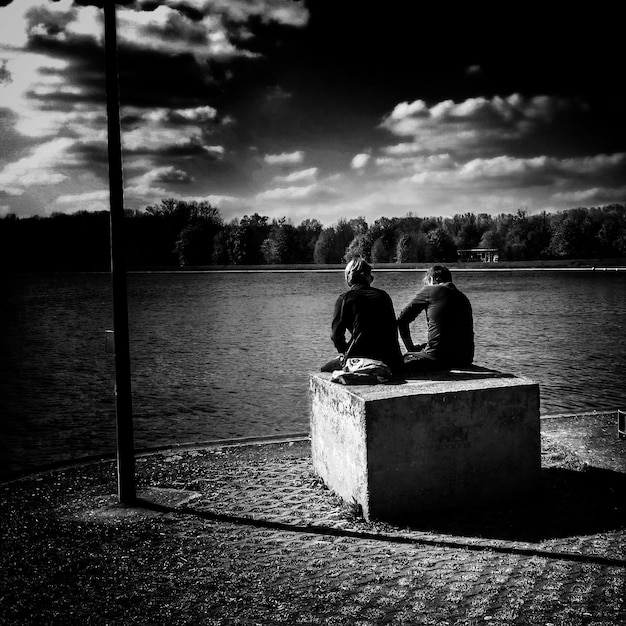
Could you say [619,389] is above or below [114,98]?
below

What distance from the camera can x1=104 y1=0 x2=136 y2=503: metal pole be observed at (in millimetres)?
5898

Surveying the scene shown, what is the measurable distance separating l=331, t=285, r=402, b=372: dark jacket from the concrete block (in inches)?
16.4

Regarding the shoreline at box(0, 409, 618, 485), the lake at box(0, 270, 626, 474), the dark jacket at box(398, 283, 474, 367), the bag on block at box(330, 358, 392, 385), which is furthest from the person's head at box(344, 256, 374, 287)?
the lake at box(0, 270, 626, 474)

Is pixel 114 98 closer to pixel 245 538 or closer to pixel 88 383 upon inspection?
pixel 245 538

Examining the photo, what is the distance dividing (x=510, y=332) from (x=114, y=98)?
1743cm

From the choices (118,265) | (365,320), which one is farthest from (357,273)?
(118,265)

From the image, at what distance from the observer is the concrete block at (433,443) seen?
5348 mm

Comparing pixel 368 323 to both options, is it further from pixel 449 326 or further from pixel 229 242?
pixel 229 242

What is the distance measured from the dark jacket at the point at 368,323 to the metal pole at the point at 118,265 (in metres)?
1.93

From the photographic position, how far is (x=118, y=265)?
593 centimetres

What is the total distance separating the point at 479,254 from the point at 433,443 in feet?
514

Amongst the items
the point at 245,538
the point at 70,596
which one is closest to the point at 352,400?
the point at 245,538

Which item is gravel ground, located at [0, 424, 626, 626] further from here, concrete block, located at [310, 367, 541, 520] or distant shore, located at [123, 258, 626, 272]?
distant shore, located at [123, 258, 626, 272]

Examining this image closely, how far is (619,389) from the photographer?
11.8m
